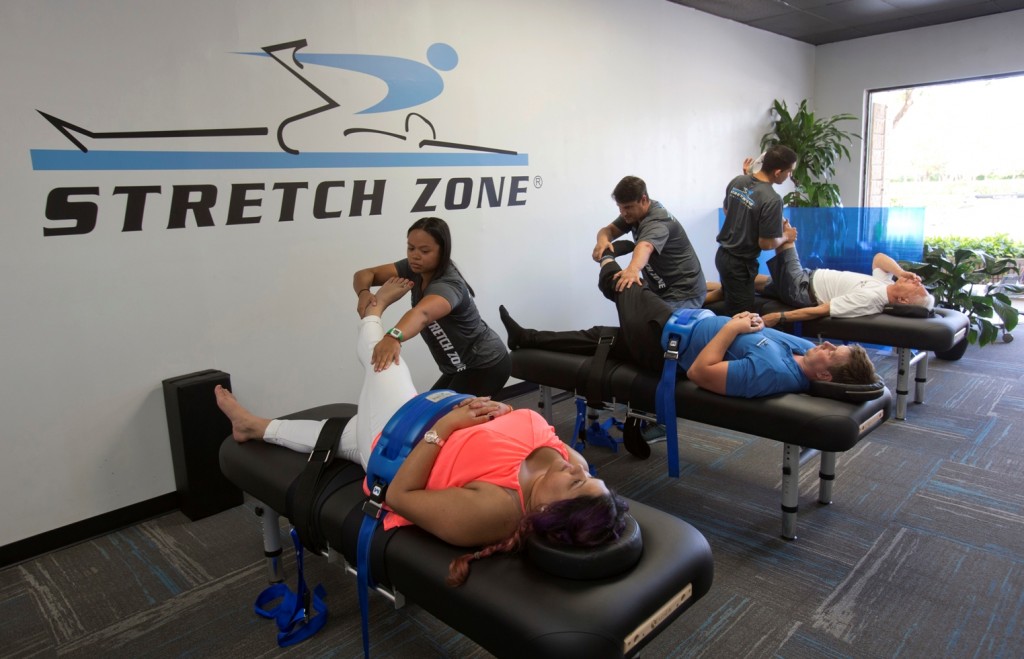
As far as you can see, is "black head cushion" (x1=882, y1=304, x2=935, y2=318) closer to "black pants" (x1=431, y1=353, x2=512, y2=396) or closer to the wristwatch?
"black pants" (x1=431, y1=353, x2=512, y2=396)

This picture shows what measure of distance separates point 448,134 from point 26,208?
6.05ft

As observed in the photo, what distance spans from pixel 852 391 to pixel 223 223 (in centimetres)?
241

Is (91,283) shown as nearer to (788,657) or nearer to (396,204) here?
(396,204)

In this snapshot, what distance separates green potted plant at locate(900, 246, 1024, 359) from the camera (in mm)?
4184

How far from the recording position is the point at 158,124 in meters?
2.46

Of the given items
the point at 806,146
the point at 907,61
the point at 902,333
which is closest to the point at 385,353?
the point at 902,333

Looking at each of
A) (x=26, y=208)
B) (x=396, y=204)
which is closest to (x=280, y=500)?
(x=26, y=208)

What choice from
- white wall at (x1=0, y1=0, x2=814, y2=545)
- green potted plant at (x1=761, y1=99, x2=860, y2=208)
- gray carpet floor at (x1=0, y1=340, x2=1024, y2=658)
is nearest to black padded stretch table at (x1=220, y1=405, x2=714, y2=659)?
gray carpet floor at (x1=0, y1=340, x2=1024, y2=658)

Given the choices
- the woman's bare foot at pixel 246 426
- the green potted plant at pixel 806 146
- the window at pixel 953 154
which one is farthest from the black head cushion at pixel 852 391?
the window at pixel 953 154

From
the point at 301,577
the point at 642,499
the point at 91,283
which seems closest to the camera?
the point at 301,577

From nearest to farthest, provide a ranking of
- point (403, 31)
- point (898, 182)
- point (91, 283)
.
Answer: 1. point (91, 283)
2. point (403, 31)
3. point (898, 182)

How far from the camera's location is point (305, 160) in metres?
2.88

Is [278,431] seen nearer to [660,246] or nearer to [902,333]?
[660,246]

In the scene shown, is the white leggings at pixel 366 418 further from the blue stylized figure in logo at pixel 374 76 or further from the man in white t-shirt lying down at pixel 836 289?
the man in white t-shirt lying down at pixel 836 289
